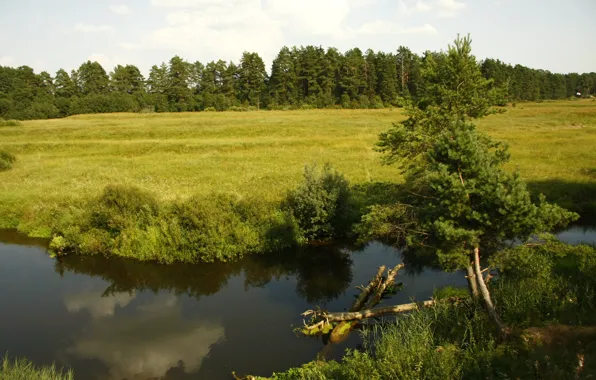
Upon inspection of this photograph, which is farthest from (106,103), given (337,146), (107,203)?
(107,203)

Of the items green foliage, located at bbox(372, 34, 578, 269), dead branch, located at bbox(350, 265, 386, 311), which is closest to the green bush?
dead branch, located at bbox(350, 265, 386, 311)

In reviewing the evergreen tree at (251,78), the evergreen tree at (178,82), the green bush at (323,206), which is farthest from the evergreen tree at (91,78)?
the green bush at (323,206)

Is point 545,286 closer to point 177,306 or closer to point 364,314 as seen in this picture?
point 364,314

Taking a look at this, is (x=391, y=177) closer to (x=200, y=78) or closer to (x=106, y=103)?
(x=106, y=103)

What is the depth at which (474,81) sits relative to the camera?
17891mm

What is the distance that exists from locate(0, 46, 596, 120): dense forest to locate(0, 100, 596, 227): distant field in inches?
1202

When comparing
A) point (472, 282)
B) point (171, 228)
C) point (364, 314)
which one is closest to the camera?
point (472, 282)

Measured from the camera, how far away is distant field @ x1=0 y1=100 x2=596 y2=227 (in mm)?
32188

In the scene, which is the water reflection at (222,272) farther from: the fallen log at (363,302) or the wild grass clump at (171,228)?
the fallen log at (363,302)

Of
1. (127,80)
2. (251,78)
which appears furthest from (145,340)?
(127,80)

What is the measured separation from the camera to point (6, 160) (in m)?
41.3

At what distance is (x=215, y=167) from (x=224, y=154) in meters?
6.76

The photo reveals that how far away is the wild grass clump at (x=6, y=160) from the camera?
1563 inches

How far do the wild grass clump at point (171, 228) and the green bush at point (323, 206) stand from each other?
3.23 ft
